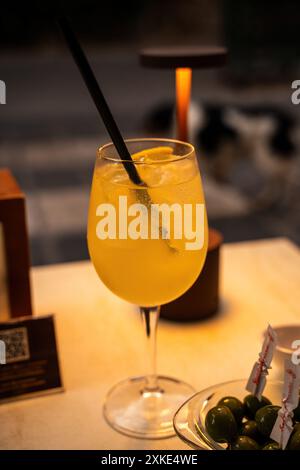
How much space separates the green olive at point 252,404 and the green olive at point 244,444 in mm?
60

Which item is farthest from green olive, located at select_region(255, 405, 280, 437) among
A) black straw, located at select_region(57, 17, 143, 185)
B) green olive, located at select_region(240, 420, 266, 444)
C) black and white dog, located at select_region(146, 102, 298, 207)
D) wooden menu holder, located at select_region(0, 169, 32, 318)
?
black and white dog, located at select_region(146, 102, 298, 207)

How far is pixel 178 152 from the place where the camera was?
76cm

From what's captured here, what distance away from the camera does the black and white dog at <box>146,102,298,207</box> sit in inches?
119

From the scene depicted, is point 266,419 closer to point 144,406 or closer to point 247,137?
point 144,406

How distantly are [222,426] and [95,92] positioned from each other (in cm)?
35

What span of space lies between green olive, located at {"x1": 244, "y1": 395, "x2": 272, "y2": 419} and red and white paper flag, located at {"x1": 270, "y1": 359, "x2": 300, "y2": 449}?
5cm

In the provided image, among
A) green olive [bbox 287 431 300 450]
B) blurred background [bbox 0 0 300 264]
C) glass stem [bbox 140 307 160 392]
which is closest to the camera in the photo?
green olive [bbox 287 431 300 450]

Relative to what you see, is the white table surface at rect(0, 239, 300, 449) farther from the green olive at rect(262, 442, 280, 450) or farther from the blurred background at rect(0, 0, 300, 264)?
the blurred background at rect(0, 0, 300, 264)

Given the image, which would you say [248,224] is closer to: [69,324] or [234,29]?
[69,324]

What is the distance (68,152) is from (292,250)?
3.22m

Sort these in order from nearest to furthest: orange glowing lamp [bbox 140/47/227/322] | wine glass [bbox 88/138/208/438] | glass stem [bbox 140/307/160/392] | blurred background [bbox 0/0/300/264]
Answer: wine glass [bbox 88/138/208/438]
glass stem [bbox 140/307/160/392]
orange glowing lamp [bbox 140/47/227/322]
blurred background [bbox 0/0/300/264]

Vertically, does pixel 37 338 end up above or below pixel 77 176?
above

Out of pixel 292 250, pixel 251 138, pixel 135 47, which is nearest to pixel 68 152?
pixel 251 138

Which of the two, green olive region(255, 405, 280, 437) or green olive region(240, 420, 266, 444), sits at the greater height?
green olive region(255, 405, 280, 437)
